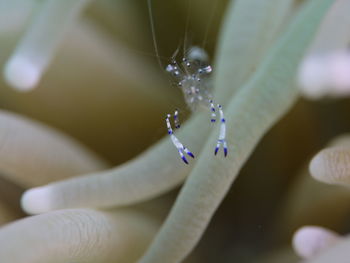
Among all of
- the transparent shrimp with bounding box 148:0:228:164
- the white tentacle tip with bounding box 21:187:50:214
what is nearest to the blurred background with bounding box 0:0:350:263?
the transparent shrimp with bounding box 148:0:228:164

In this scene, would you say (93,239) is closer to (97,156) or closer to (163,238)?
(163,238)

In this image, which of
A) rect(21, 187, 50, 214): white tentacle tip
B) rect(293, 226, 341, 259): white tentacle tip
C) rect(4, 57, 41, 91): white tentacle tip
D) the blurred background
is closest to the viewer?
rect(293, 226, 341, 259): white tentacle tip

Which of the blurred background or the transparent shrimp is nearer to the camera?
the transparent shrimp

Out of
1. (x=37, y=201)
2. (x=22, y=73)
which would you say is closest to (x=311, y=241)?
(x=37, y=201)

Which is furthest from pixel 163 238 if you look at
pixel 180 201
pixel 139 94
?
pixel 139 94

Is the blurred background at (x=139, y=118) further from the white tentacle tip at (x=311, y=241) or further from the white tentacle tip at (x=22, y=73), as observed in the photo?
the white tentacle tip at (x=311, y=241)

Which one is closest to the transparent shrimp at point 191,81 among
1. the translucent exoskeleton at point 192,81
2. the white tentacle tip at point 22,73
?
the translucent exoskeleton at point 192,81

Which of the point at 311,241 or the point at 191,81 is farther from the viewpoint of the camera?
the point at 191,81

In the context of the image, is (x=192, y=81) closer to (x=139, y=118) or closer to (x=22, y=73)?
(x=139, y=118)

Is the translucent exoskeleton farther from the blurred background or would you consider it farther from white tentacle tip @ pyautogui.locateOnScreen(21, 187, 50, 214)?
white tentacle tip @ pyautogui.locateOnScreen(21, 187, 50, 214)
